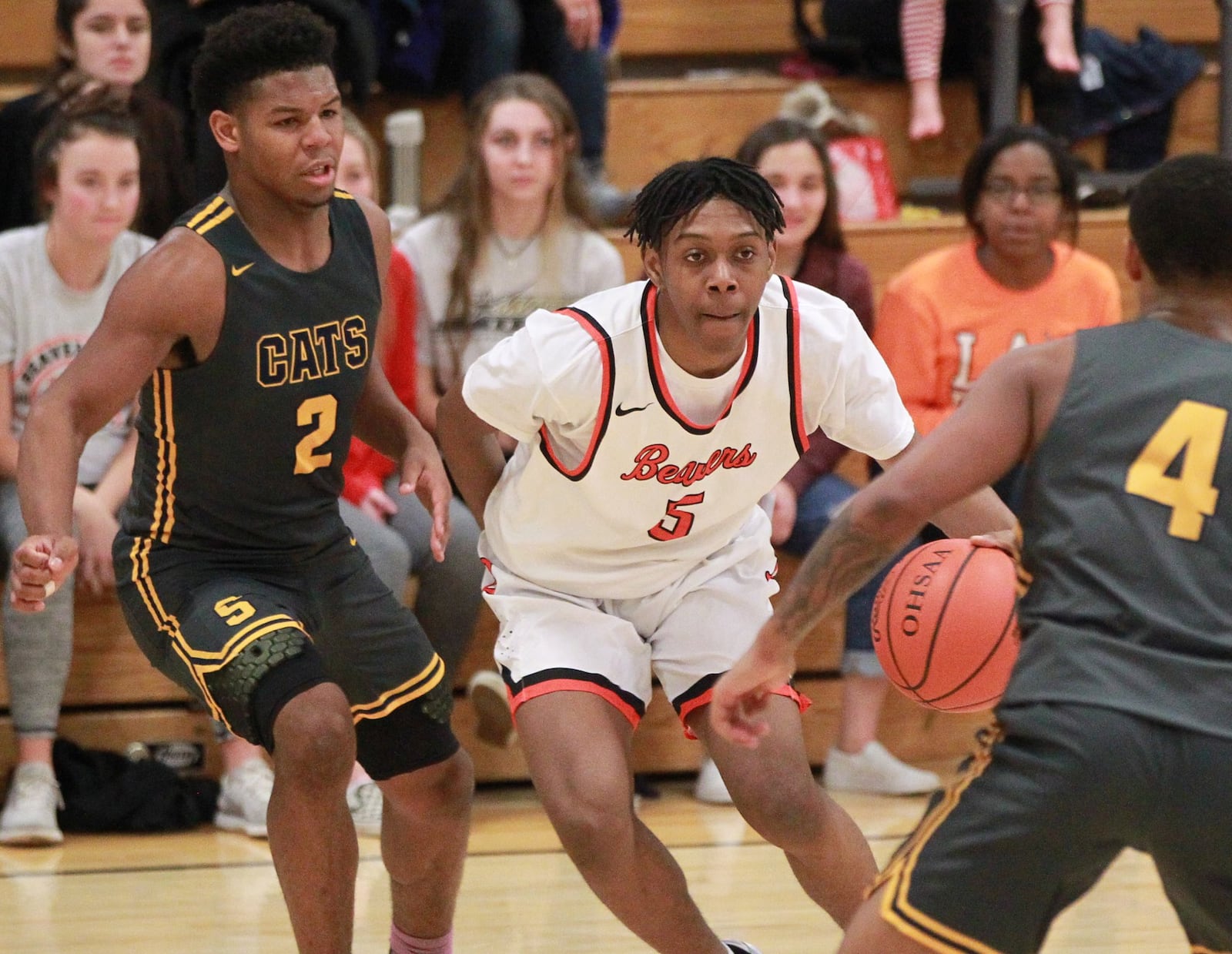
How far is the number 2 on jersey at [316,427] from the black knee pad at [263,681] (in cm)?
39

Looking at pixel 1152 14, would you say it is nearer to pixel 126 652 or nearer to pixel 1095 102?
pixel 1095 102

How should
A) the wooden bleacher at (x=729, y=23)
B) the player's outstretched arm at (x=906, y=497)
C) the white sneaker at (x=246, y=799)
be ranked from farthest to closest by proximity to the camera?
1. the wooden bleacher at (x=729, y=23)
2. the white sneaker at (x=246, y=799)
3. the player's outstretched arm at (x=906, y=497)

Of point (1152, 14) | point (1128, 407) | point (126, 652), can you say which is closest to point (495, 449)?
point (1128, 407)

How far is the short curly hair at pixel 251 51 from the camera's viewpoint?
3467 mm

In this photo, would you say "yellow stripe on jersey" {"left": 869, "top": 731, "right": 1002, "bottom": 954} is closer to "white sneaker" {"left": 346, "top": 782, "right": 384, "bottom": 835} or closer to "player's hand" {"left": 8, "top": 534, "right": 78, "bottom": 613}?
"player's hand" {"left": 8, "top": 534, "right": 78, "bottom": 613}

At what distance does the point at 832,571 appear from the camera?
2.62 meters

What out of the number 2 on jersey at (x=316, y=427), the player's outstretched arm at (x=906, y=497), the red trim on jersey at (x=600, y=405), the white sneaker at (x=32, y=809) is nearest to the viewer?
the player's outstretched arm at (x=906, y=497)

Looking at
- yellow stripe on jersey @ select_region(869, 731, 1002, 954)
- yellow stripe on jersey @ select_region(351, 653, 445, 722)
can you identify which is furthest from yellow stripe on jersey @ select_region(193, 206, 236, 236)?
yellow stripe on jersey @ select_region(869, 731, 1002, 954)

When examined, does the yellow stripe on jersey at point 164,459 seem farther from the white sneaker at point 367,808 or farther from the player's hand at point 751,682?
the white sneaker at point 367,808

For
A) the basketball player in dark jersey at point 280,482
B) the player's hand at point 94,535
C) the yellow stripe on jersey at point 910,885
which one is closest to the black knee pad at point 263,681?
the basketball player in dark jersey at point 280,482

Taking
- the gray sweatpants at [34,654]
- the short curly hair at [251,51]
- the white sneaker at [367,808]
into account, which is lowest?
the white sneaker at [367,808]

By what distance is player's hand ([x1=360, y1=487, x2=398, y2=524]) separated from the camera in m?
5.10

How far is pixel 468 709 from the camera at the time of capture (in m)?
5.42

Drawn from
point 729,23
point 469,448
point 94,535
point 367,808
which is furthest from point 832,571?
point 729,23
